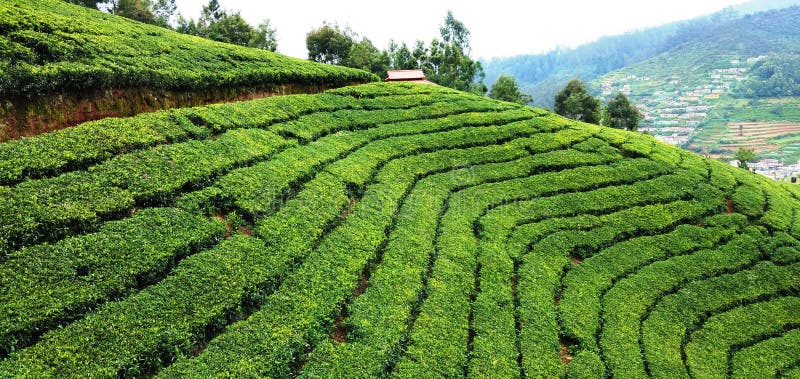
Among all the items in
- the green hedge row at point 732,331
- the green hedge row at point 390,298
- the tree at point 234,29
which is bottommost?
the green hedge row at point 732,331

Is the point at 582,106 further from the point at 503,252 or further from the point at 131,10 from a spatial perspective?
the point at 131,10

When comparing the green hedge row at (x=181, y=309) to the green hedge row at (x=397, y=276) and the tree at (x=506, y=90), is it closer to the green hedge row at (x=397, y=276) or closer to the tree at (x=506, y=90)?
the green hedge row at (x=397, y=276)

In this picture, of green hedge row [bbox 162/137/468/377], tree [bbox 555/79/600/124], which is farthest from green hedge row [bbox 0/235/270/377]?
tree [bbox 555/79/600/124]

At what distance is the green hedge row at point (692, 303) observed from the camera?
1150 cm

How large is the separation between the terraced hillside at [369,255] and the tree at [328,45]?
2707 centimetres

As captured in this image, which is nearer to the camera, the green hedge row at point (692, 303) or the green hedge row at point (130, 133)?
the green hedge row at point (130, 133)

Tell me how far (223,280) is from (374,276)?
3538 millimetres

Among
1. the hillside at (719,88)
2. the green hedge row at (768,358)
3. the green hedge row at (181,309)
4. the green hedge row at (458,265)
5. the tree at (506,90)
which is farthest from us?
the hillside at (719,88)

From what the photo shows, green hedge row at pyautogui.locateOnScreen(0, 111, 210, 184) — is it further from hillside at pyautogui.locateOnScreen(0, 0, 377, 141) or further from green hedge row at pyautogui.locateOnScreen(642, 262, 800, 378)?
Result: green hedge row at pyautogui.locateOnScreen(642, 262, 800, 378)

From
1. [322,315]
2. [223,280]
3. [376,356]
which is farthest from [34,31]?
[376,356]

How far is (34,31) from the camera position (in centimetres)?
1388

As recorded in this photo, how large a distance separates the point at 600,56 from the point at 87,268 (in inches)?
7266

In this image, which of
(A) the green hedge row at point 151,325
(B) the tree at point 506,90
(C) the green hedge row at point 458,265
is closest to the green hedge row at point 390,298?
(C) the green hedge row at point 458,265

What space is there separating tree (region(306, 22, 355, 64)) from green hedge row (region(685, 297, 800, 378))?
38460 mm
